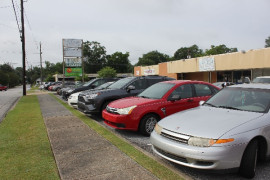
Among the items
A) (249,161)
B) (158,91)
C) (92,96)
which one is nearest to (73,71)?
(92,96)

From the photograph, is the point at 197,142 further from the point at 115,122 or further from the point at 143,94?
the point at 143,94

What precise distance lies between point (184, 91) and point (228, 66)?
1968 cm

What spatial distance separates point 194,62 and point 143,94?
24.2 metres

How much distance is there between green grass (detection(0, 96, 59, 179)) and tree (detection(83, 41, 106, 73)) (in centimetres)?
9169

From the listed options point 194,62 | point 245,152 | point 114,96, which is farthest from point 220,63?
point 245,152

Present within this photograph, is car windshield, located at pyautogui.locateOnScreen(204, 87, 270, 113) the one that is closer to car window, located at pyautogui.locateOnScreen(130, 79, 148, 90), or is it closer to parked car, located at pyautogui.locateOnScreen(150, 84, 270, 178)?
parked car, located at pyautogui.locateOnScreen(150, 84, 270, 178)

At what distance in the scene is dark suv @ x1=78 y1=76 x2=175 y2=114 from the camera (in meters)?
8.22

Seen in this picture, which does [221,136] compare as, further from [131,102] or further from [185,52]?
[185,52]

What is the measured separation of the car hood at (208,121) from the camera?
3521 millimetres

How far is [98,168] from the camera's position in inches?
157

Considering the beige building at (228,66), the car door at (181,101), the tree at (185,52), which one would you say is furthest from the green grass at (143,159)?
the tree at (185,52)

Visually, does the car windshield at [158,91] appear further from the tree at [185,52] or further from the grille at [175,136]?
the tree at [185,52]

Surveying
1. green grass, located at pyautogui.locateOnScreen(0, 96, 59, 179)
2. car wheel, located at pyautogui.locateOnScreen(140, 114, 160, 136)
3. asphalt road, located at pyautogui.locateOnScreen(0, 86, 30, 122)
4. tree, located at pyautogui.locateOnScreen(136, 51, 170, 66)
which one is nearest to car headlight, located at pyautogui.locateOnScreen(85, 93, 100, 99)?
green grass, located at pyautogui.locateOnScreen(0, 96, 59, 179)

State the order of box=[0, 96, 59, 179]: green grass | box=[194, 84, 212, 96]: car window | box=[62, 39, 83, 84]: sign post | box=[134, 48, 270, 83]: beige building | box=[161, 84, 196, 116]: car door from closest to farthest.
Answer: box=[0, 96, 59, 179]: green grass → box=[161, 84, 196, 116]: car door → box=[194, 84, 212, 96]: car window → box=[62, 39, 83, 84]: sign post → box=[134, 48, 270, 83]: beige building
